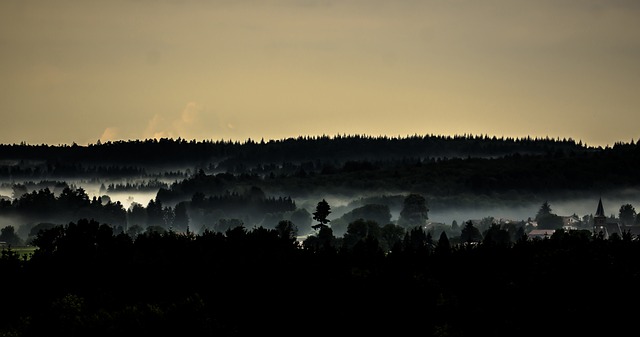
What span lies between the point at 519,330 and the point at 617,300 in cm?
1140

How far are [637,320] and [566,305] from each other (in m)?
8.18

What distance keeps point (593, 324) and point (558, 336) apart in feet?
13.2

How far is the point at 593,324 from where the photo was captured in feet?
642

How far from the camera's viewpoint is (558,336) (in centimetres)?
19600

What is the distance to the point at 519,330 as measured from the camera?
199750 millimetres

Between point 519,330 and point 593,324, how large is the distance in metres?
8.73

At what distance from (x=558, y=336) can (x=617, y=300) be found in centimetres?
Result: 868

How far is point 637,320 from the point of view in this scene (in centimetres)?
19638

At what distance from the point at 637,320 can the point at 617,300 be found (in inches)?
160

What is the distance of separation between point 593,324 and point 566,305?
5.08m

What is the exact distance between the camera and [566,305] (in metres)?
200

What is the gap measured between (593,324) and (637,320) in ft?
16.4
